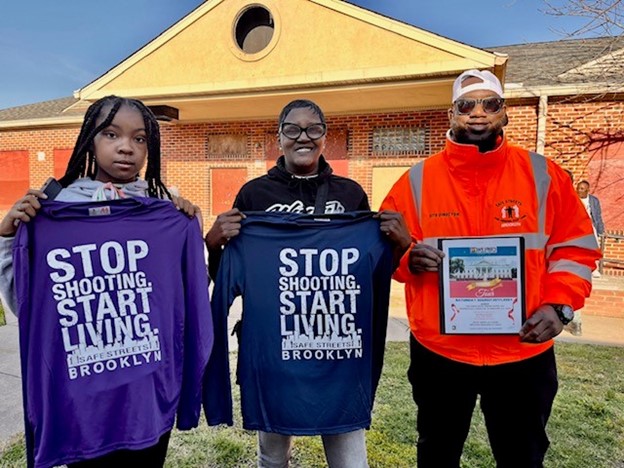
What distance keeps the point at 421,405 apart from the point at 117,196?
1611 mm

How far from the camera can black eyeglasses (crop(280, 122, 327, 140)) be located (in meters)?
1.99

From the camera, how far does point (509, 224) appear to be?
1.92 m

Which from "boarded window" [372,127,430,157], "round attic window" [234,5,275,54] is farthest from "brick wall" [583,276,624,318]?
"round attic window" [234,5,275,54]

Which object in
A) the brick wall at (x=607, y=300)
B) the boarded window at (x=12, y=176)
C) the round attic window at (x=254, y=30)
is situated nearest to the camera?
the brick wall at (x=607, y=300)

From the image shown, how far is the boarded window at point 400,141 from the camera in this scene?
9.93 meters

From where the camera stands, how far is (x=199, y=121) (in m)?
11.9

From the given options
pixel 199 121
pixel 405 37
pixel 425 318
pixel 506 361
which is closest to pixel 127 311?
pixel 425 318

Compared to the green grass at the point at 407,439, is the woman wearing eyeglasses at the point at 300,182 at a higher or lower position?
higher

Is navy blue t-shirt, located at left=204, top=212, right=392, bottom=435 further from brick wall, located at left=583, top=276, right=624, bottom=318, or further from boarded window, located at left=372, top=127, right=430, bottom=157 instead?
boarded window, located at left=372, top=127, right=430, bottom=157

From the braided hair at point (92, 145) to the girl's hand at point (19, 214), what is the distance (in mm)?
218

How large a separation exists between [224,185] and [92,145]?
10.2 metres

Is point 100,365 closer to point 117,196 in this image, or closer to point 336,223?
point 117,196

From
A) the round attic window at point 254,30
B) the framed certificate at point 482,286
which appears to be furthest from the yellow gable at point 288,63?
the framed certificate at point 482,286

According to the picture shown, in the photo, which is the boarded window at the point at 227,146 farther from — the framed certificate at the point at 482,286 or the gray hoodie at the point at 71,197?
the framed certificate at the point at 482,286
